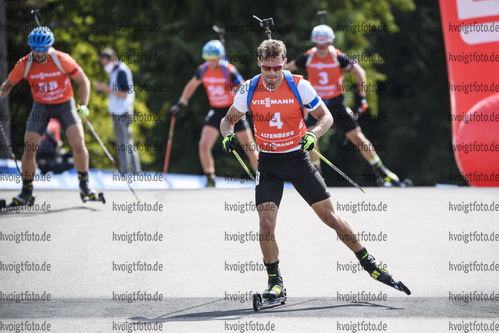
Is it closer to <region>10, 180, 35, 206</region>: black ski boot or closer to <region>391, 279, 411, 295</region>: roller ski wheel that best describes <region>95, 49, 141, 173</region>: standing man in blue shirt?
<region>10, 180, 35, 206</region>: black ski boot

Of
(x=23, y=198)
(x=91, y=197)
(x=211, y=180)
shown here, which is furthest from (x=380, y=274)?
(x=211, y=180)

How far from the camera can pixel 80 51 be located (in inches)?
1231

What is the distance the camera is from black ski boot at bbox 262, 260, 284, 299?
25.2 feet

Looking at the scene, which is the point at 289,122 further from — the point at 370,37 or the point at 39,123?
the point at 370,37

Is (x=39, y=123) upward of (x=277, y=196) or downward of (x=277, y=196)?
upward

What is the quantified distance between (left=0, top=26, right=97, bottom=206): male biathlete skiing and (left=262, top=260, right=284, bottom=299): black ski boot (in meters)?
4.77

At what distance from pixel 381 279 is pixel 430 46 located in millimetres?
27810

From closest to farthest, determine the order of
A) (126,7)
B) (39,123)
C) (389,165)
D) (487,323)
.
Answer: (487,323)
(39,123)
(126,7)
(389,165)

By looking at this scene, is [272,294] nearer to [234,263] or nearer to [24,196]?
[234,263]

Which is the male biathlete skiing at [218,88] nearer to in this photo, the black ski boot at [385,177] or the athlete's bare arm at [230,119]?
the black ski boot at [385,177]

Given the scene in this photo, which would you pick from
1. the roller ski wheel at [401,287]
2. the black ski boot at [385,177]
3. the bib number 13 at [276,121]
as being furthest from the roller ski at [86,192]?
the roller ski wheel at [401,287]

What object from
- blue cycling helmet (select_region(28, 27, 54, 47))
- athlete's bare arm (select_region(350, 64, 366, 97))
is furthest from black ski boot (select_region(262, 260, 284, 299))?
athlete's bare arm (select_region(350, 64, 366, 97))

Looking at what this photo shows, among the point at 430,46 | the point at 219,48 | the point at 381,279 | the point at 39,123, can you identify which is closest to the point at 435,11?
the point at 430,46

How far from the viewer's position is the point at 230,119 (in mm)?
7949
